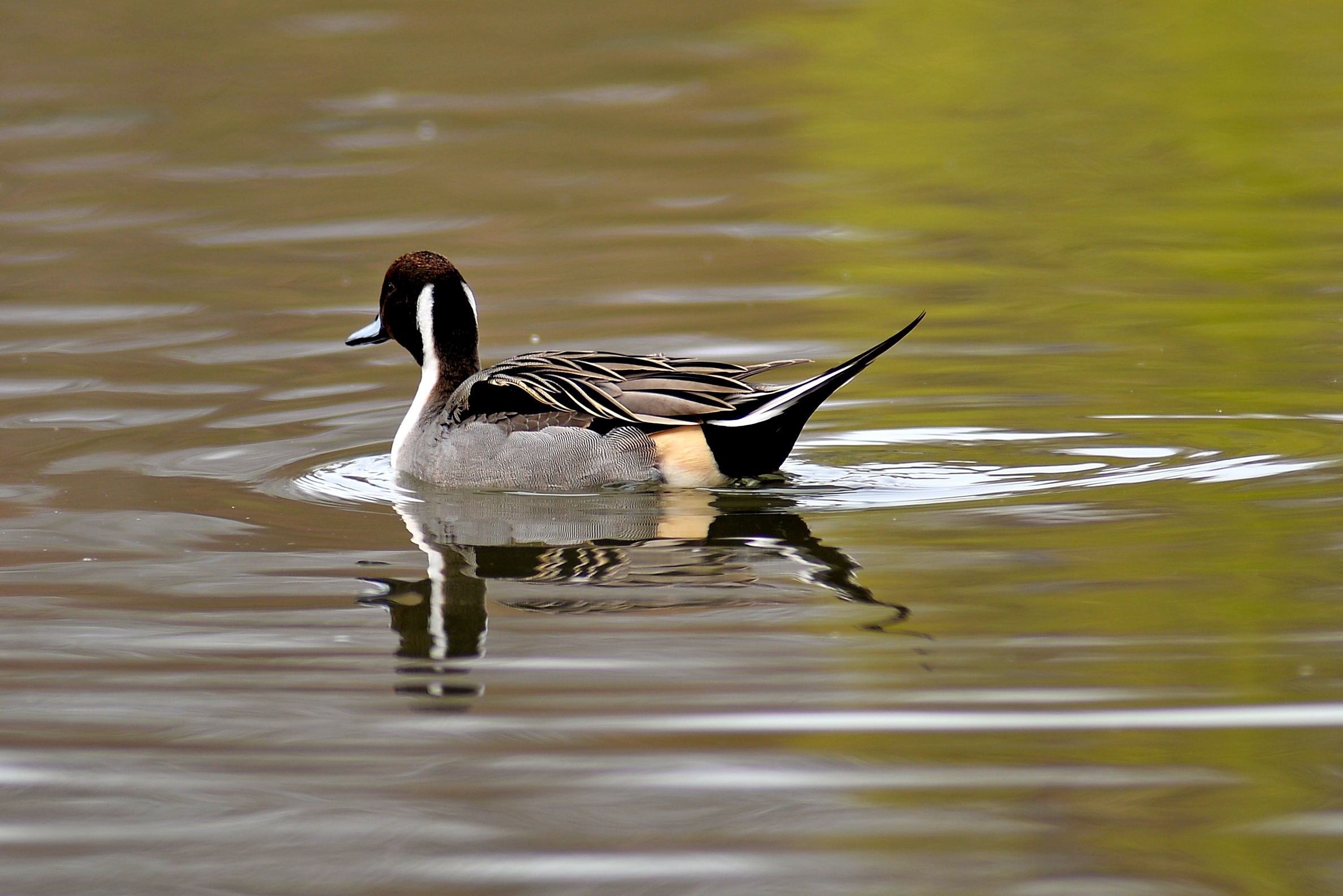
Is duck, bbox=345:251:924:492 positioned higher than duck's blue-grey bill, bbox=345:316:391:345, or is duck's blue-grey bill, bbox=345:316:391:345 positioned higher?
duck's blue-grey bill, bbox=345:316:391:345

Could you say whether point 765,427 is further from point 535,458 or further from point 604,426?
point 535,458

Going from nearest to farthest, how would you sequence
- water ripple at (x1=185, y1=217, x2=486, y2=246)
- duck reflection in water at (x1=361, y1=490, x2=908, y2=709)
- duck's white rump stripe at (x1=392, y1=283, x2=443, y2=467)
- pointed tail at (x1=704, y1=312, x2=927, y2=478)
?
duck reflection in water at (x1=361, y1=490, x2=908, y2=709) < pointed tail at (x1=704, y1=312, x2=927, y2=478) < duck's white rump stripe at (x1=392, y1=283, x2=443, y2=467) < water ripple at (x1=185, y1=217, x2=486, y2=246)

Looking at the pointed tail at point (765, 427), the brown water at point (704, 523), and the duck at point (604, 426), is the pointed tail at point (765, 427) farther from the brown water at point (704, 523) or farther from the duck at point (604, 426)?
the brown water at point (704, 523)

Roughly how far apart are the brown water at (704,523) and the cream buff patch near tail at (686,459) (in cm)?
13

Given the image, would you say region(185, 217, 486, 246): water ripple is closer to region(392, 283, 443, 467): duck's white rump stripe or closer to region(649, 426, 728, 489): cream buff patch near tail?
region(392, 283, 443, 467): duck's white rump stripe

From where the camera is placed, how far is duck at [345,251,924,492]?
7.01 meters

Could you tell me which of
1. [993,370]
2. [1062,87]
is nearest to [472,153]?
[1062,87]

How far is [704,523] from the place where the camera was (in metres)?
6.62

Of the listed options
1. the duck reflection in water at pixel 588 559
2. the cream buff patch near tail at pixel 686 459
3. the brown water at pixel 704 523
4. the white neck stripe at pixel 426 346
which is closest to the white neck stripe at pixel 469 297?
the white neck stripe at pixel 426 346

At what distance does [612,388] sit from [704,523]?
841 millimetres

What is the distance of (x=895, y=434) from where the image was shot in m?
7.79

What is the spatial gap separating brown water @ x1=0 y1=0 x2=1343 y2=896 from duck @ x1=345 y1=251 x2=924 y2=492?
15 cm

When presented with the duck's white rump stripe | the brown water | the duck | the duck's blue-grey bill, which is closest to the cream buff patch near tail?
the duck

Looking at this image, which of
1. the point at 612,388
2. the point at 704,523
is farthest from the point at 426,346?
the point at 704,523
